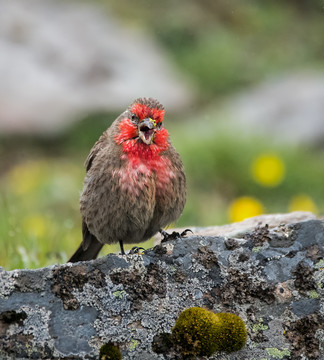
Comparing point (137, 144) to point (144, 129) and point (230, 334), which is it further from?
point (230, 334)

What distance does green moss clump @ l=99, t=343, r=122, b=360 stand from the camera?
3291 millimetres

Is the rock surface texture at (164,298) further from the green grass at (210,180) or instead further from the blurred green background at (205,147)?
the green grass at (210,180)

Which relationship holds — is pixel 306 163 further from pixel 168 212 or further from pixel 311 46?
pixel 311 46

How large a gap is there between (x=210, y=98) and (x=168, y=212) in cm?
1042

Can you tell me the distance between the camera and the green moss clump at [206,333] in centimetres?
334

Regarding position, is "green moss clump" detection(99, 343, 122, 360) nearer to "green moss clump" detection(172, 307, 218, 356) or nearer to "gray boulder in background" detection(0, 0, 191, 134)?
"green moss clump" detection(172, 307, 218, 356)

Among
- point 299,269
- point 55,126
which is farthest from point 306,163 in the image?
point 299,269

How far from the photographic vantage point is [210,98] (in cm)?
1481

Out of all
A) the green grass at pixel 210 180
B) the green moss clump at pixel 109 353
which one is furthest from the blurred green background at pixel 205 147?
the green moss clump at pixel 109 353

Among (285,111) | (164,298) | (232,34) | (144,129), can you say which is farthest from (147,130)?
(232,34)

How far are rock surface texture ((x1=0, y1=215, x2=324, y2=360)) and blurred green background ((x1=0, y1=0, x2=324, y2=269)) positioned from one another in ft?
5.46

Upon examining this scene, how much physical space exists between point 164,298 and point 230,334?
377 mm

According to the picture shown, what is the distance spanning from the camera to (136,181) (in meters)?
4.40

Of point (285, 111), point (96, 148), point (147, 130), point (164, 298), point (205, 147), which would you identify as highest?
point (285, 111)
